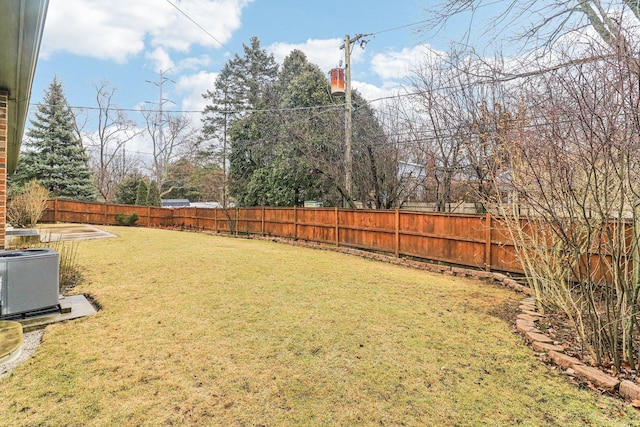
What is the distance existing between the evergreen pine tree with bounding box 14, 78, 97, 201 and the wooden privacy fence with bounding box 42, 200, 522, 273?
2.16 metres

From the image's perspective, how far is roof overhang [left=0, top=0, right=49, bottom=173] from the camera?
2.21 m

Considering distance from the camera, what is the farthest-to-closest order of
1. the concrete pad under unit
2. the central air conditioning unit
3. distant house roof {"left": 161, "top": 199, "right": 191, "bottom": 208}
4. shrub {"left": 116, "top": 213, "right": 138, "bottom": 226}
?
distant house roof {"left": 161, "top": 199, "right": 191, "bottom": 208} → shrub {"left": 116, "top": 213, "right": 138, "bottom": 226} → the concrete pad under unit → the central air conditioning unit

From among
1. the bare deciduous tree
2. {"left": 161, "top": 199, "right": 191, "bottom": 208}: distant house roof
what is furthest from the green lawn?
{"left": 161, "top": 199, "right": 191, "bottom": 208}: distant house roof

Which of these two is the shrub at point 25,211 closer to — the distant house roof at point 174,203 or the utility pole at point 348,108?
the utility pole at point 348,108

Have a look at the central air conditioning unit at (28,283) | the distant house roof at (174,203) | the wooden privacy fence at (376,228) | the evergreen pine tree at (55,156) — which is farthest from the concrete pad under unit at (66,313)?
the distant house roof at (174,203)

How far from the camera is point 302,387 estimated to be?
7.60ft

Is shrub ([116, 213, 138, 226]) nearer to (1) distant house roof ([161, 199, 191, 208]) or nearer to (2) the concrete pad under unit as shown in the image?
(1) distant house roof ([161, 199, 191, 208])

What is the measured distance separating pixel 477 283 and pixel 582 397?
365 centimetres

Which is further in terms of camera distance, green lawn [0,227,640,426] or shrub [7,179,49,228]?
shrub [7,179,49,228]

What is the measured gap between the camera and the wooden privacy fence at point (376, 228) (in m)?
6.19

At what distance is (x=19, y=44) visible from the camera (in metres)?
2.65

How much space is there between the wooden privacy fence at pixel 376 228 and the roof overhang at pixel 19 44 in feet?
18.6

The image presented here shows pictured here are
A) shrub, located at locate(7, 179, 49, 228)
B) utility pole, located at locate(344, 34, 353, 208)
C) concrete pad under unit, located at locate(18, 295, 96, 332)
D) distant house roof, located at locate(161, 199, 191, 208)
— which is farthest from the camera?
distant house roof, located at locate(161, 199, 191, 208)

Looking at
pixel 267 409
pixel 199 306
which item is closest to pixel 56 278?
pixel 199 306
